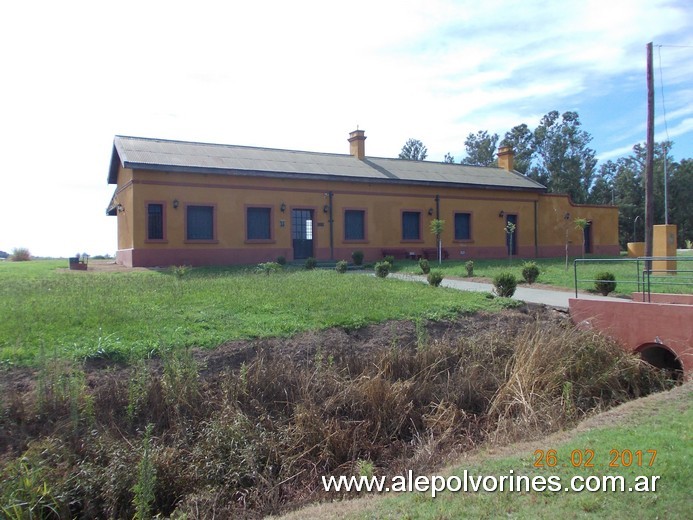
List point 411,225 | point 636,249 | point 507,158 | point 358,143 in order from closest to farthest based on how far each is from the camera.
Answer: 1. point 411,225
2. point 358,143
3. point 636,249
4. point 507,158

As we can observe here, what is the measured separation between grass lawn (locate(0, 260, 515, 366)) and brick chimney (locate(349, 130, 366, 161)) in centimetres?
1681

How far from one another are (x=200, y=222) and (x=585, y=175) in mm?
44302

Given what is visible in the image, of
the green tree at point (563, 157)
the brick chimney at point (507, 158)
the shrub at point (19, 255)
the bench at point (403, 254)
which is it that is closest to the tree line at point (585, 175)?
the green tree at point (563, 157)

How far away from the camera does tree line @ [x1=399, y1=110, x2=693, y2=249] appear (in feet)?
169

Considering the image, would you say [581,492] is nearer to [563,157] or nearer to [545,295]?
[545,295]

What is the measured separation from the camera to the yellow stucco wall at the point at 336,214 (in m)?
21.2

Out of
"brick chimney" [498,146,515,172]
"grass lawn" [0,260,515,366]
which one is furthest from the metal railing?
"brick chimney" [498,146,515,172]

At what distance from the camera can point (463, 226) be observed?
93.6ft

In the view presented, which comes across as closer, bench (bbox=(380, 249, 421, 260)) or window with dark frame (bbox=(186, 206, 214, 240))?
window with dark frame (bbox=(186, 206, 214, 240))

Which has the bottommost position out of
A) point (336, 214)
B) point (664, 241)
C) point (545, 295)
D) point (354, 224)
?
point (545, 295)

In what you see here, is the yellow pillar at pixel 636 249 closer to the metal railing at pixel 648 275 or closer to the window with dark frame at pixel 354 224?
the metal railing at pixel 648 275
